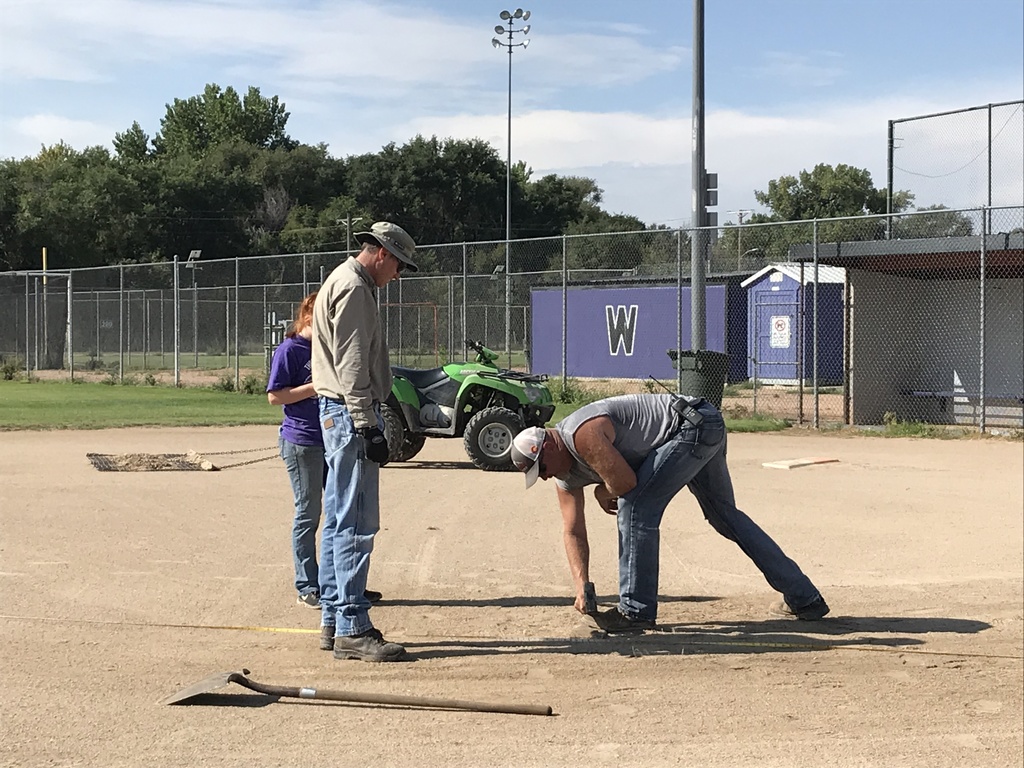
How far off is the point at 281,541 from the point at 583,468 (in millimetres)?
3431

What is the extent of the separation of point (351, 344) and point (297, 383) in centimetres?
108

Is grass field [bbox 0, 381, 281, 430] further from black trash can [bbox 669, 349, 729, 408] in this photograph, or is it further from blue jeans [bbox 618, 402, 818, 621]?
blue jeans [bbox 618, 402, 818, 621]

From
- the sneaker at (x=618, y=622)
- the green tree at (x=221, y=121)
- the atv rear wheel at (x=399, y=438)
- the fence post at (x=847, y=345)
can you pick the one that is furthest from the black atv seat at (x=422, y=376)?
the green tree at (x=221, y=121)

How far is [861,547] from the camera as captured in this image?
934cm

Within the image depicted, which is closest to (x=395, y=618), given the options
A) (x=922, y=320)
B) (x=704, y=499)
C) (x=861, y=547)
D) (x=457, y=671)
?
(x=457, y=671)

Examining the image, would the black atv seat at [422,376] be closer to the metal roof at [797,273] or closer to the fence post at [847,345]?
the fence post at [847,345]

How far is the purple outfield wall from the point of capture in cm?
3322

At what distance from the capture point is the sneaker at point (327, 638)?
6359 millimetres

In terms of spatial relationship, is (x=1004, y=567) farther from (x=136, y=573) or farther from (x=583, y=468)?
(x=136, y=573)

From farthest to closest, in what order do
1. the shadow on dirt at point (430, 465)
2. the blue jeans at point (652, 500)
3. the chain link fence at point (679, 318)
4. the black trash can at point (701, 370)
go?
the chain link fence at point (679, 318) → the black trash can at point (701, 370) → the shadow on dirt at point (430, 465) → the blue jeans at point (652, 500)

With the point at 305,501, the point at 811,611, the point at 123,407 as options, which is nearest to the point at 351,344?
the point at 305,501

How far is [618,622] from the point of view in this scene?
22.0ft

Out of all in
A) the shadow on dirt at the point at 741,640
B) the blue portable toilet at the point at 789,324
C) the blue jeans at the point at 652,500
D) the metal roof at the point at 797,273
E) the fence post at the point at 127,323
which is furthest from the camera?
the fence post at the point at 127,323

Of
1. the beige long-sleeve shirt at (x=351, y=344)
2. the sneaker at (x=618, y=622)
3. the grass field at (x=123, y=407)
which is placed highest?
the beige long-sleeve shirt at (x=351, y=344)
